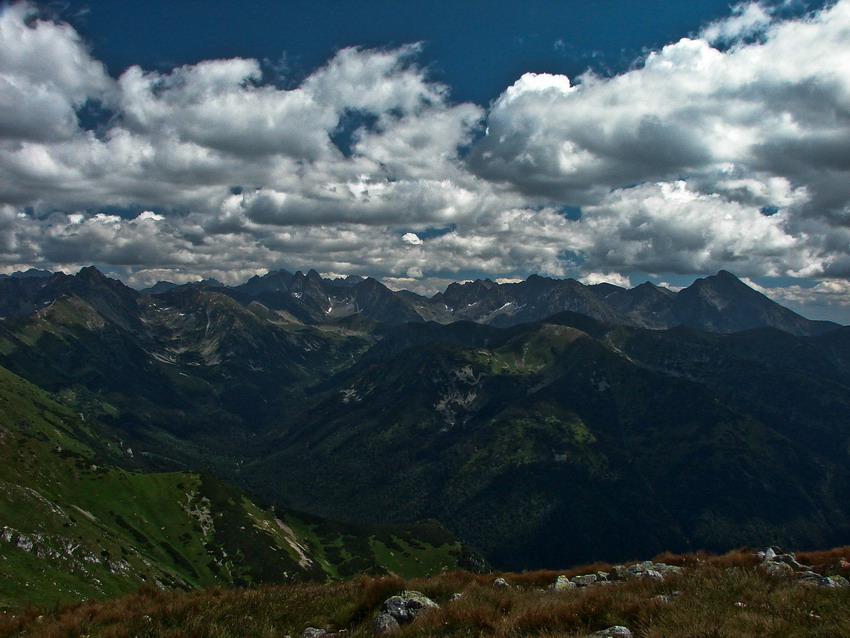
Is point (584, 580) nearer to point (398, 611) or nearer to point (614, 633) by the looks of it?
point (398, 611)

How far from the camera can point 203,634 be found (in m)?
15.7

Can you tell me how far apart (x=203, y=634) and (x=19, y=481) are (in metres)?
243

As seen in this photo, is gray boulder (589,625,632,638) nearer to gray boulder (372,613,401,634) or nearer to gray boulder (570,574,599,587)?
gray boulder (372,613,401,634)

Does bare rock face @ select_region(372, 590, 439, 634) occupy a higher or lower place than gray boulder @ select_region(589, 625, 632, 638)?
lower

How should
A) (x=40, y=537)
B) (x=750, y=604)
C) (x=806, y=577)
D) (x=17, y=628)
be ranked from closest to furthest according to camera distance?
1. (x=750, y=604)
2. (x=17, y=628)
3. (x=806, y=577)
4. (x=40, y=537)

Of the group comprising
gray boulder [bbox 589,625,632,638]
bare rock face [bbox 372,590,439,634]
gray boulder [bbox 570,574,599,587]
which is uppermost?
gray boulder [bbox 589,625,632,638]

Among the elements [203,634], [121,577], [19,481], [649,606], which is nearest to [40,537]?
[121,577]

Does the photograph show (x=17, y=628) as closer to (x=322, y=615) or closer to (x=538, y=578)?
(x=322, y=615)

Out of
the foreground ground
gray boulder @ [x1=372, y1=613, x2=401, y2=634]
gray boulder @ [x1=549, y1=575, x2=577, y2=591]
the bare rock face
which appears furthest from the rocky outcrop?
gray boulder @ [x1=372, y1=613, x2=401, y2=634]

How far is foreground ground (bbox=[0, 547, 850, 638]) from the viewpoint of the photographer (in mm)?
14578

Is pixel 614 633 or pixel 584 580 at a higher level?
pixel 614 633

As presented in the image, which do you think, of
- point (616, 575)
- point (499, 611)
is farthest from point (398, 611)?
point (616, 575)

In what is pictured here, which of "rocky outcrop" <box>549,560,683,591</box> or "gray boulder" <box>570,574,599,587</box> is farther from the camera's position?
"gray boulder" <box>570,574,599,587</box>

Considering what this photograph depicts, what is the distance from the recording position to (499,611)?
17531 millimetres
